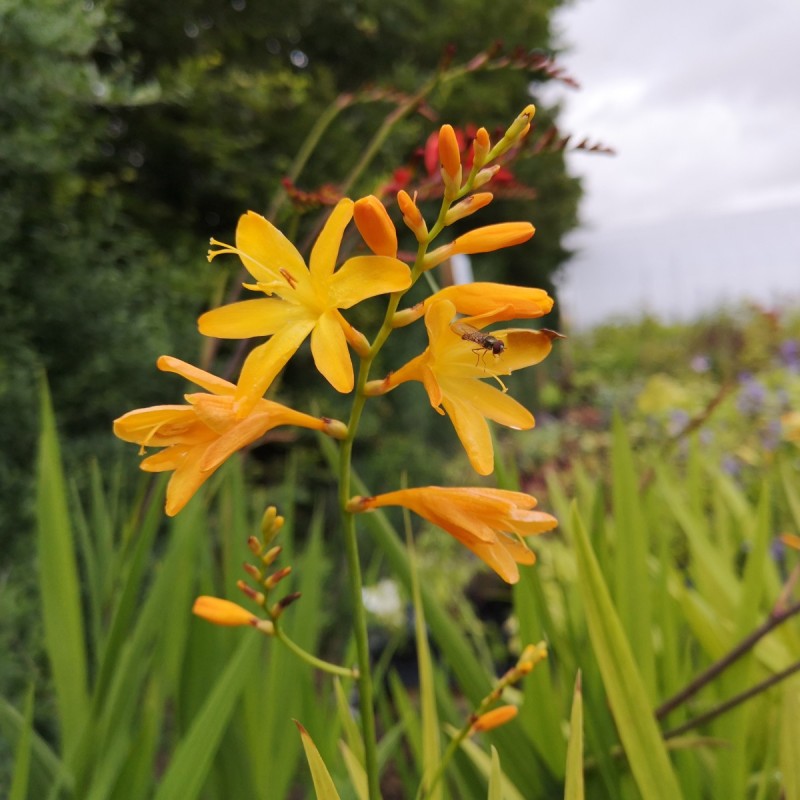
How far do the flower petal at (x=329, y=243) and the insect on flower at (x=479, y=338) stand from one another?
11cm

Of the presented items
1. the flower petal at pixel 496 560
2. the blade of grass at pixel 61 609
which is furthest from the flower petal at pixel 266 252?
the blade of grass at pixel 61 609

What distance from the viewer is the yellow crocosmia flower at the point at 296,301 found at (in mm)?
476

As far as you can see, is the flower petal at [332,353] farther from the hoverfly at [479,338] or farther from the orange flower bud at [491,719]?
the orange flower bud at [491,719]

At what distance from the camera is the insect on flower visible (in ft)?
1.62

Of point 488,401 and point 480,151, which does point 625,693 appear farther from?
point 480,151

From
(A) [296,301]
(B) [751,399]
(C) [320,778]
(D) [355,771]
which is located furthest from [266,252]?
(B) [751,399]

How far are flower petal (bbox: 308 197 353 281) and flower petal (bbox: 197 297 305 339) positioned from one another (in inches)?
1.5

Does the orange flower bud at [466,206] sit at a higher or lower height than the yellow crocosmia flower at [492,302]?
higher

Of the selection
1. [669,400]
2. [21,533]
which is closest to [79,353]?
[21,533]

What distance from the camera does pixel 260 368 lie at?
48 cm

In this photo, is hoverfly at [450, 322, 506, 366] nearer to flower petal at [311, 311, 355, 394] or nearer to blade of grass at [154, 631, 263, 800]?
flower petal at [311, 311, 355, 394]

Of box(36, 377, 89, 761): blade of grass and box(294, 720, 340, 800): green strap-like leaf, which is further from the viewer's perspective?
box(36, 377, 89, 761): blade of grass

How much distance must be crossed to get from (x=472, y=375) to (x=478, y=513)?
112 millimetres

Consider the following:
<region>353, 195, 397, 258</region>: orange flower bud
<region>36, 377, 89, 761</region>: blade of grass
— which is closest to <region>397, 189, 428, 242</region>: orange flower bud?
<region>353, 195, 397, 258</region>: orange flower bud
